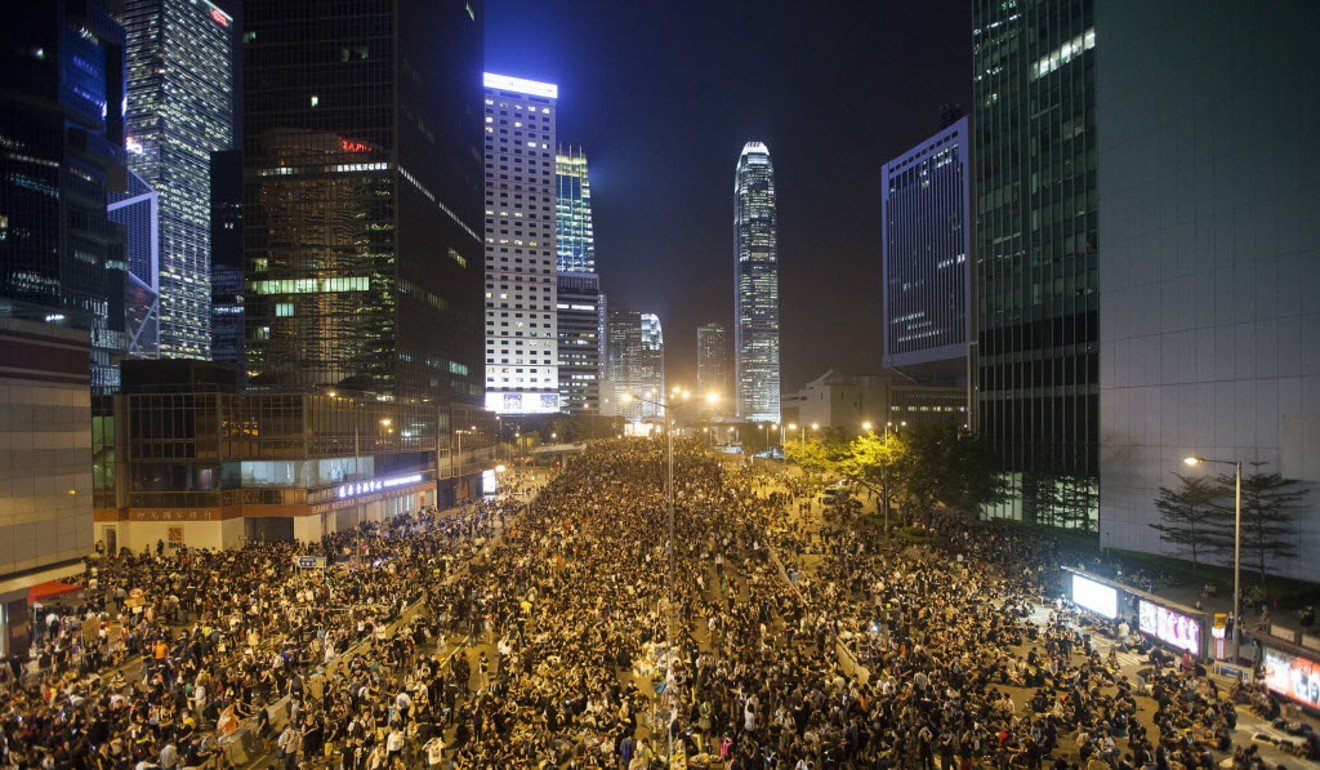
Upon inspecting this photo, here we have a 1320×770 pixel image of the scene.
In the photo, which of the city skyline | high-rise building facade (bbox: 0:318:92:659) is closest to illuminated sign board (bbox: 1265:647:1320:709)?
the city skyline

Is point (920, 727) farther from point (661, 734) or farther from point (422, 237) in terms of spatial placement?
point (422, 237)

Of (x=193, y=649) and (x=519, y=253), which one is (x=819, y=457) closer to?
(x=193, y=649)

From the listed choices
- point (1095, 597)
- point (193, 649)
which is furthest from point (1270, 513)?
point (193, 649)

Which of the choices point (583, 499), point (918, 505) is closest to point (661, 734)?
point (583, 499)

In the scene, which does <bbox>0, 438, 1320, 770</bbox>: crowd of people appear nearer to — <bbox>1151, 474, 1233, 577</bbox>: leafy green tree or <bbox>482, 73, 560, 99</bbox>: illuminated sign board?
<bbox>1151, 474, 1233, 577</bbox>: leafy green tree

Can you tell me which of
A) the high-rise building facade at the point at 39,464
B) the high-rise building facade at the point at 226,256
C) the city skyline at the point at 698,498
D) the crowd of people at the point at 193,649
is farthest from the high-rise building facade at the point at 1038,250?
the high-rise building facade at the point at 226,256

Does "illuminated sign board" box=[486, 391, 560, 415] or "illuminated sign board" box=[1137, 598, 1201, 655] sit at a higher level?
"illuminated sign board" box=[486, 391, 560, 415]
